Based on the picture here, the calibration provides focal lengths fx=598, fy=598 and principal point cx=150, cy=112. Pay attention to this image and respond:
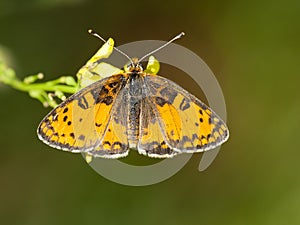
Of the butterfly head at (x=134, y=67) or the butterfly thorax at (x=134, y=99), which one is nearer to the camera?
the butterfly thorax at (x=134, y=99)

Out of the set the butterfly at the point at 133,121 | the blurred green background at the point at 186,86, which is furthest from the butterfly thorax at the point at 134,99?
the blurred green background at the point at 186,86

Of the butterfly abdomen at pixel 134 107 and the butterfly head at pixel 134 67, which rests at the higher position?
the butterfly head at pixel 134 67

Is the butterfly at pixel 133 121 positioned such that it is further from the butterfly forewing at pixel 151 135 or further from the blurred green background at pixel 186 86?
the blurred green background at pixel 186 86

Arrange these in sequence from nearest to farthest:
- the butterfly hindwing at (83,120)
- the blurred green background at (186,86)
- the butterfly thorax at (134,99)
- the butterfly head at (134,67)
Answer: the butterfly hindwing at (83,120) → the butterfly thorax at (134,99) → the butterfly head at (134,67) → the blurred green background at (186,86)

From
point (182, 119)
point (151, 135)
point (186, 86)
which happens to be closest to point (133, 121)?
point (151, 135)

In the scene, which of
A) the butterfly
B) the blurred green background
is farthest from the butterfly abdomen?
the blurred green background

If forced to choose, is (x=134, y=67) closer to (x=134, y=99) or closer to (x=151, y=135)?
(x=134, y=99)

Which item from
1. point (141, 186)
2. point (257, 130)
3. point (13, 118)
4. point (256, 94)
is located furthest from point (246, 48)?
point (13, 118)
